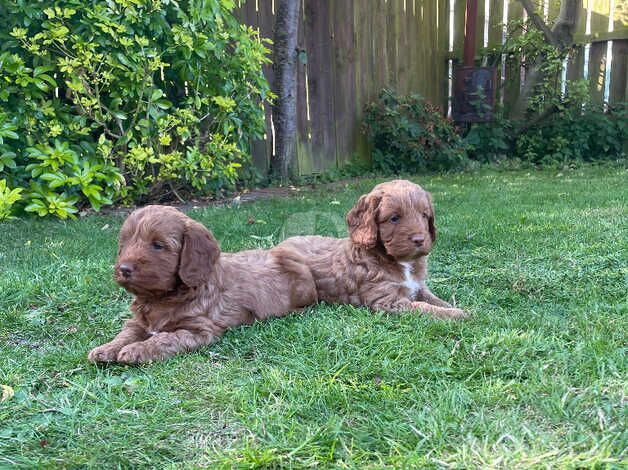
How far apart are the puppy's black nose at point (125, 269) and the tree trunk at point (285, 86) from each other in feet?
20.6

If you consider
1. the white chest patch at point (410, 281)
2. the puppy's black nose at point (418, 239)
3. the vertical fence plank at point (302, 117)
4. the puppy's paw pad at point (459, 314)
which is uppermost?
the vertical fence plank at point (302, 117)

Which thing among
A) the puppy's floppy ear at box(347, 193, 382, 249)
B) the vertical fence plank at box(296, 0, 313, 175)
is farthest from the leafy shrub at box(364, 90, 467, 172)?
the puppy's floppy ear at box(347, 193, 382, 249)

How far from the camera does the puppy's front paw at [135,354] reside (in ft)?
9.68

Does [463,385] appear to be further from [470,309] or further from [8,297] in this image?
[8,297]

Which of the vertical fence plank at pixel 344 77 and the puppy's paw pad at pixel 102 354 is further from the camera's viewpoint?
the vertical fence plank at pixel 344 77

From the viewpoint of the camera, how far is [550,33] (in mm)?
11773

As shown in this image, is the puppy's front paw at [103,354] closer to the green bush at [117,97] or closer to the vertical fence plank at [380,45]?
the green bush at [117,97]

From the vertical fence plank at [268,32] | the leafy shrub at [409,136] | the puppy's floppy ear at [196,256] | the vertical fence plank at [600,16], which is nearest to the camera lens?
the puppy's floppy ear at [196,256]

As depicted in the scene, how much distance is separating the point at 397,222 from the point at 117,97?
13.5ft

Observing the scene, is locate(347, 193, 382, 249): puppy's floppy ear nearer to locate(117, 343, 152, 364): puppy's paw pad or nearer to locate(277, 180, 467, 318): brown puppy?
locate(277, 180, 467, 318): brown puppy

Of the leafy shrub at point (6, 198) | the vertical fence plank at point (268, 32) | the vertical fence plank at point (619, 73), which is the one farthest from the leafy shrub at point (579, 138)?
the leafy shrub at point (6, 198)

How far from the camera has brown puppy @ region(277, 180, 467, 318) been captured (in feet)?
12.1

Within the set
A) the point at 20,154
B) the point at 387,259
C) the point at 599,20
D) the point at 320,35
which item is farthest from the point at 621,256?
the point at 599,20

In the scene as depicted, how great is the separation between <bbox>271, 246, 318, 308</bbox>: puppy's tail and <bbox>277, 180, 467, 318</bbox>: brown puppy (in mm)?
114
